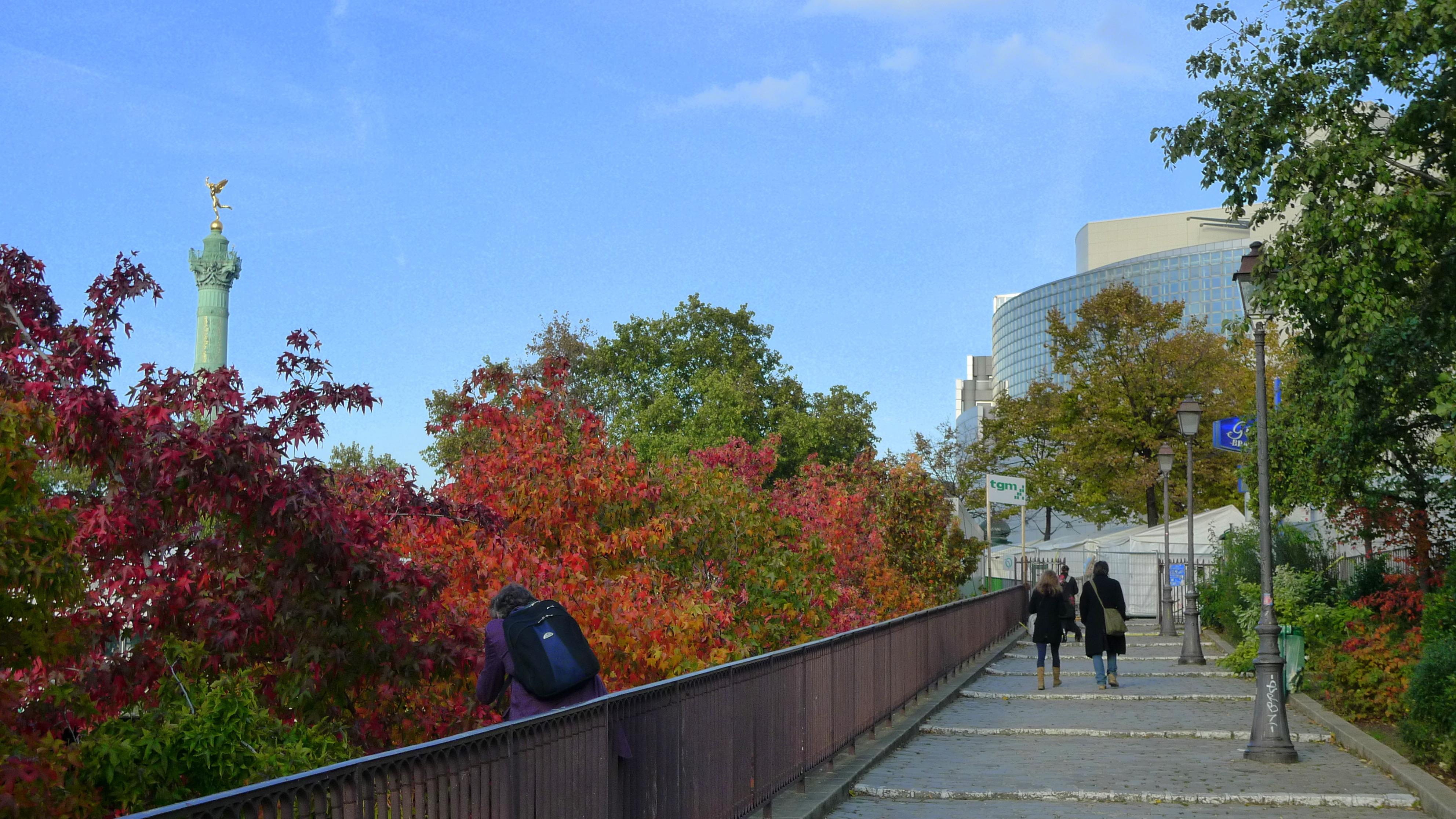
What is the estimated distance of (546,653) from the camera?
7.18 m

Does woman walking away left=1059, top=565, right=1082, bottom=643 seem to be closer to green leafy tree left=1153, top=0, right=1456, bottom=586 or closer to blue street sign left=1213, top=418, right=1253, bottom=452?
blue street sign left=1213, top=418, right=1253, bottom=452

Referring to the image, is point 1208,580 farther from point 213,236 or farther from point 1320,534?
point 213,236

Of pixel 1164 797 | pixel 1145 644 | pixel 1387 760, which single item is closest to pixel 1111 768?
pixel 1164 797

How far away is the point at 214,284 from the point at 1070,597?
64.0 meters

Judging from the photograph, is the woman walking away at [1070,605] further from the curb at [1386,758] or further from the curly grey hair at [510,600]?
the curly grey hair at [510,600]

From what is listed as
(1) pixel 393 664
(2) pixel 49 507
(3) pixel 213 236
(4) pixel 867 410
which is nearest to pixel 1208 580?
(4) pixel 867 410

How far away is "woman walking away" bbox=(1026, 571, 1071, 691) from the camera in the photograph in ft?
64.8

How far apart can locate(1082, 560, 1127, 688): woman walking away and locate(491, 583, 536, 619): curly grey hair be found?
13.5m

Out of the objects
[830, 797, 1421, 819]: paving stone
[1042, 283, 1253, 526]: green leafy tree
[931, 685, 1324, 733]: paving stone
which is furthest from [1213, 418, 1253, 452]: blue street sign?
[1042, 283, 1253, 526]: green leafy tree

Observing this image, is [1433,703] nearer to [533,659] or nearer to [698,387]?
[533,659]

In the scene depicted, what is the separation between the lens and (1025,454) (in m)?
60.8

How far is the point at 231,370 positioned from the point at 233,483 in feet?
3.17

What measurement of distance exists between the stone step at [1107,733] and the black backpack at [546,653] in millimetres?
7820

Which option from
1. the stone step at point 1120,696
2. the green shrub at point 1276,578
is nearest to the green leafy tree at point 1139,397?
the green shrub at point 1276,578
